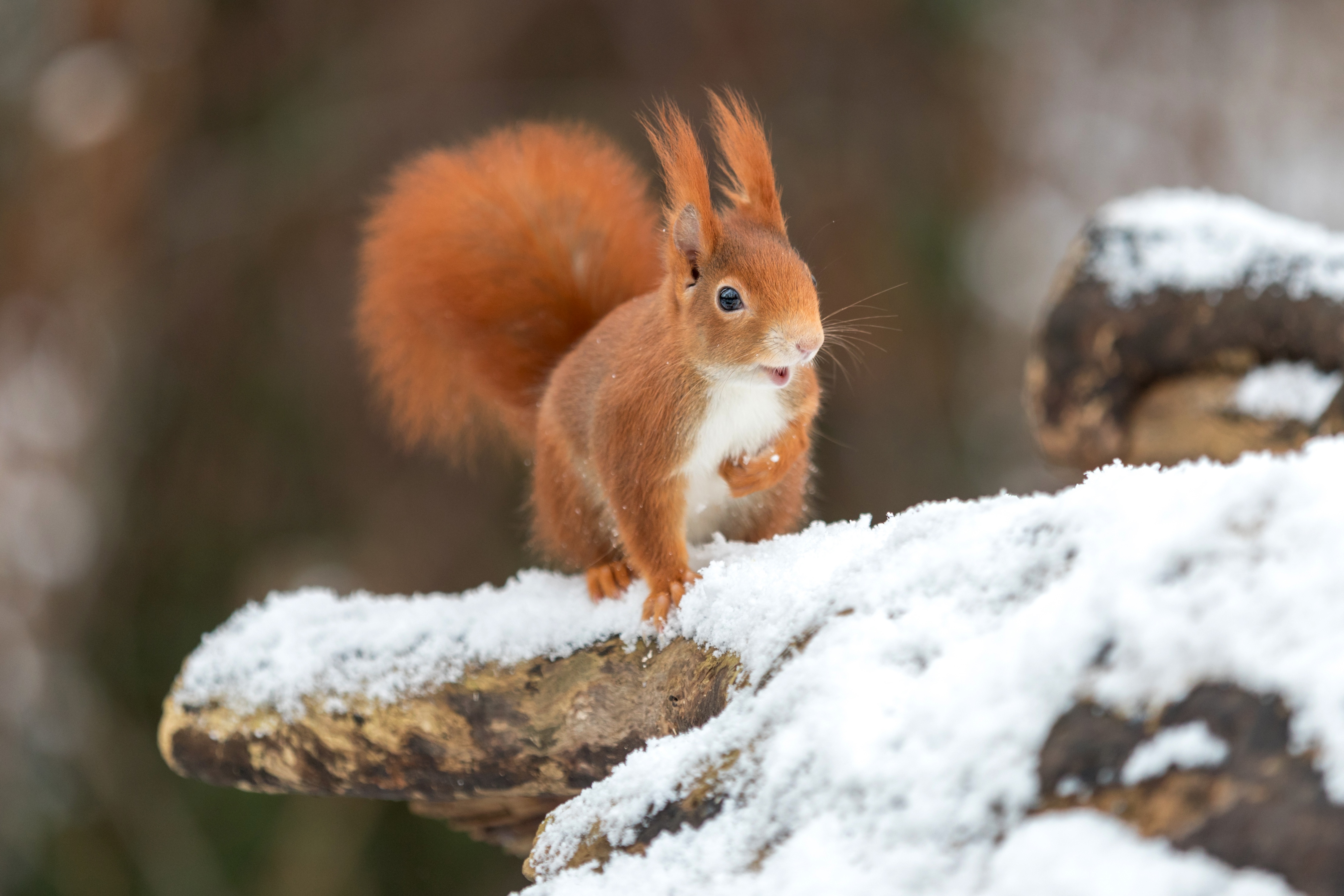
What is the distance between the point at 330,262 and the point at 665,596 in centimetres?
180

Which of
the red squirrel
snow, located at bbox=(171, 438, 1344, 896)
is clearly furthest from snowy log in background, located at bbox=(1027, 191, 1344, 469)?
snow, located at bbox=(171, 438, 1344, 896)

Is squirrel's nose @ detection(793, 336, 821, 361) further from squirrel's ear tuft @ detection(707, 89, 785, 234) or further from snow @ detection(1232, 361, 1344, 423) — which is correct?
snow @ detection(1232, 361, 1344, 423)

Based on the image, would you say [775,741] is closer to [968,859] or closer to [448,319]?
[968,859]

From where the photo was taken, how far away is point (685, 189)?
89cm

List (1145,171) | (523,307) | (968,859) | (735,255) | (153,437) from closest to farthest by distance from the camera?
1. (968,859)
2. (735,255)
3. (523,307)
4. (153,437)
5. (1145,171)

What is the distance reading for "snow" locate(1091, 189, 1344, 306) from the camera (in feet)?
3.96

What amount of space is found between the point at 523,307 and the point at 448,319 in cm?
9

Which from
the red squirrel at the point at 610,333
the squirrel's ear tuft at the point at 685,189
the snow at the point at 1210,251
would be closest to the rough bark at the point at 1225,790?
the red squirrel at the point at 610,333

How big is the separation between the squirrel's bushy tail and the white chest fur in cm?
29

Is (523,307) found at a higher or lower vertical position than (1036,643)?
higher

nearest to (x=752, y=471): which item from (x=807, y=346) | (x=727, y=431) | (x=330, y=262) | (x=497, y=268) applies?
(x=727, y=431)

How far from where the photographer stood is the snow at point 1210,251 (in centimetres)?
121

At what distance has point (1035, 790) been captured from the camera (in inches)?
16.5

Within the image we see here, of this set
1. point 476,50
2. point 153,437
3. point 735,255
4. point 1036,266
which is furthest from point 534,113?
point 735,255
